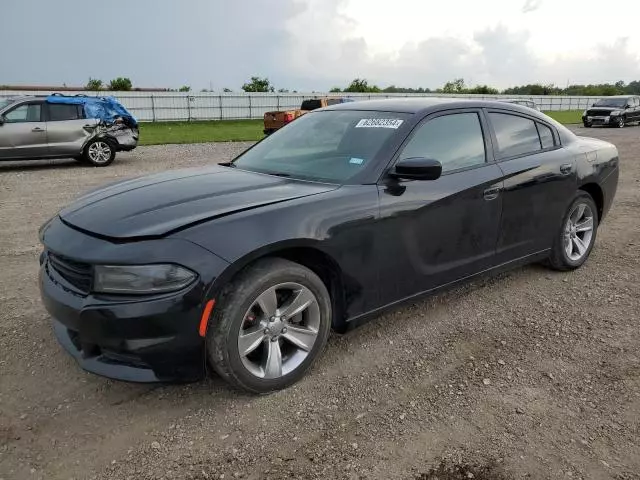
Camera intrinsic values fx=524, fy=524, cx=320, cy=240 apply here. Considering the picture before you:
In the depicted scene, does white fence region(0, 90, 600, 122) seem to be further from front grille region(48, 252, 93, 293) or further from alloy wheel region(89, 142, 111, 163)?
front grille region(48, 252, 93, 293)

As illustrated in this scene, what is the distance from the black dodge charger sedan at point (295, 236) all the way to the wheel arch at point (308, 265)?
0.01 meters

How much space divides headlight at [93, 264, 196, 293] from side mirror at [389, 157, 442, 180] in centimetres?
142

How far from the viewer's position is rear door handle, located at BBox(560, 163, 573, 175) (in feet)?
14.6

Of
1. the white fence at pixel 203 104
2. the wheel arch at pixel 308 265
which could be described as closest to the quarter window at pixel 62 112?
the wheel arch at pixel 308 265

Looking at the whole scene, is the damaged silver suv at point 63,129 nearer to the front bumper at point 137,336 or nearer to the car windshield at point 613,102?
the front bumper at point 137,336

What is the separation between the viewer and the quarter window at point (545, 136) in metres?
4.50

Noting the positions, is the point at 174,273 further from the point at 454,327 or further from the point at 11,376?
the point at 454,327

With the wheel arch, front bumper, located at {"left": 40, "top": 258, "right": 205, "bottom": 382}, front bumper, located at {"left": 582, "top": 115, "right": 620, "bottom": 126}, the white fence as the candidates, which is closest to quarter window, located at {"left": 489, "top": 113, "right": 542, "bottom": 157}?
the wheel arch

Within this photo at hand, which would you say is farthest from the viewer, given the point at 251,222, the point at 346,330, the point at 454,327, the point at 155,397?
the point at 454,327

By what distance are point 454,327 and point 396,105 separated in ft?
5.48

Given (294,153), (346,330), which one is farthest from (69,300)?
(294,153)

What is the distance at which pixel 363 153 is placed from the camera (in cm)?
346

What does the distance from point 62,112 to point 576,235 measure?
37.1 feet

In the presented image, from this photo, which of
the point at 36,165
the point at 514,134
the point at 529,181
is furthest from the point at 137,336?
the point at 36,165
